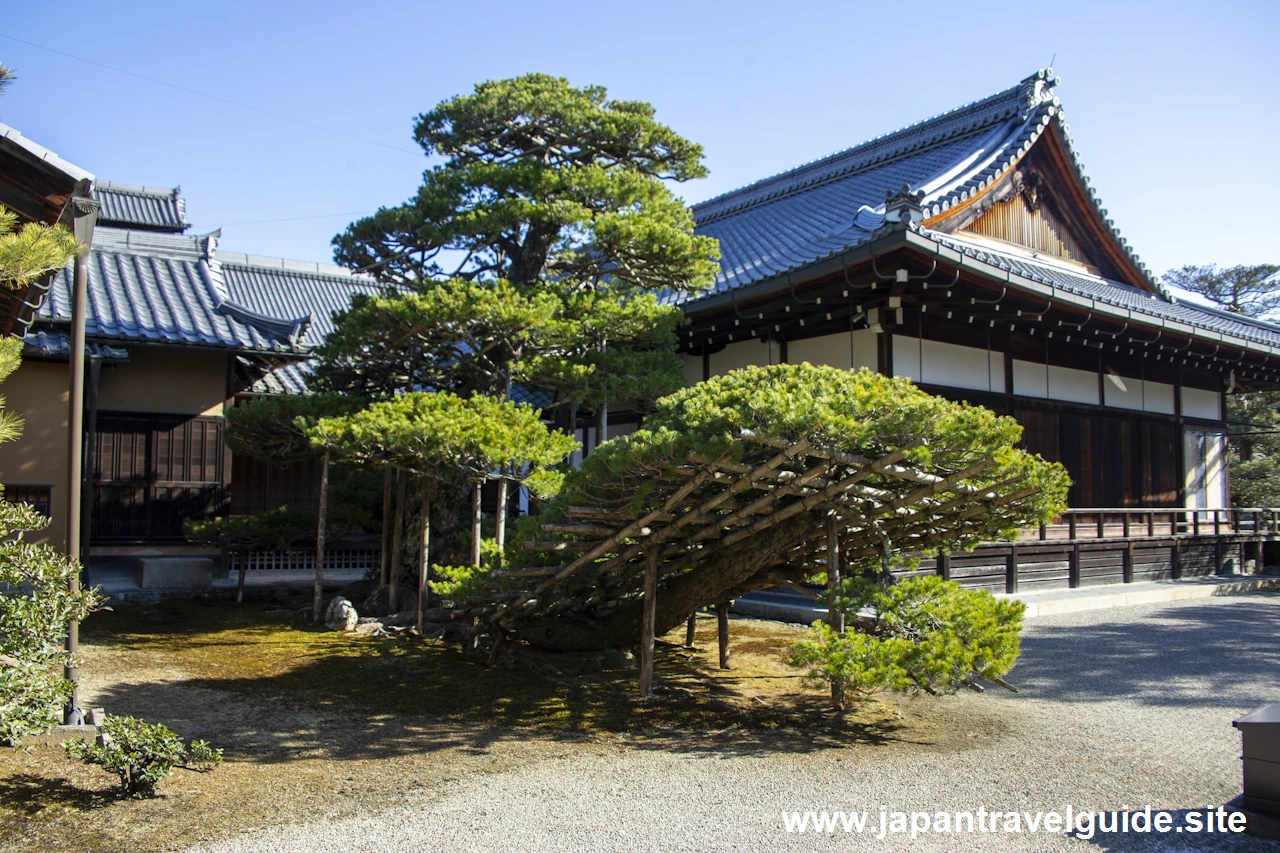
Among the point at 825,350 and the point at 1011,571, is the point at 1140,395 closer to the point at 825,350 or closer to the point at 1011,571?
the point at 1011,571

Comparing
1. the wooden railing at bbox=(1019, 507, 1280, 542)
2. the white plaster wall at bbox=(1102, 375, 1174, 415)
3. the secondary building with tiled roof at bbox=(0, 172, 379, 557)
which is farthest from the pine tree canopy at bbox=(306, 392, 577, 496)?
the white plaster wall at bbox=(1102, 375, 1174, 415)

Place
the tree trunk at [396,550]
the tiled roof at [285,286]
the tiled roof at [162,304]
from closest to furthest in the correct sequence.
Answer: the tree trunk at [396,550] → the tiled roof at [162,304] → the tiled roof at [285,286]

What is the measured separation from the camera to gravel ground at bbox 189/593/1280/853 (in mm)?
4328

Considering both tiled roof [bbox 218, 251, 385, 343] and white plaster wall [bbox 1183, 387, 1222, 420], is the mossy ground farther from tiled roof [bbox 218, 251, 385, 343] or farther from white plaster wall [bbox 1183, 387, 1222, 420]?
tiled roof [bbox 218, 251, 385, 343]

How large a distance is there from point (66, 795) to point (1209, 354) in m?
16.2

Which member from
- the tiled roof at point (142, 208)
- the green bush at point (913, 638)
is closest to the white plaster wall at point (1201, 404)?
the green bush at point (913, 638)

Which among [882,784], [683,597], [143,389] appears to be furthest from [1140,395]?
[143,389]

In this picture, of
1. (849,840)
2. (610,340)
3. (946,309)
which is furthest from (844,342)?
(849,840)

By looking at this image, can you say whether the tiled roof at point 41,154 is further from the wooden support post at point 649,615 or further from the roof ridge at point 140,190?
the roof ridge at point 140,190

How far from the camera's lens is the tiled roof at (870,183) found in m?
12.5

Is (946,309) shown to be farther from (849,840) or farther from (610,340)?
(849,840)

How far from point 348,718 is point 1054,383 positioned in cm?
1118

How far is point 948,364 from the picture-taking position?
39.0ft

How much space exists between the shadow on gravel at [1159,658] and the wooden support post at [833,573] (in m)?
2.30
